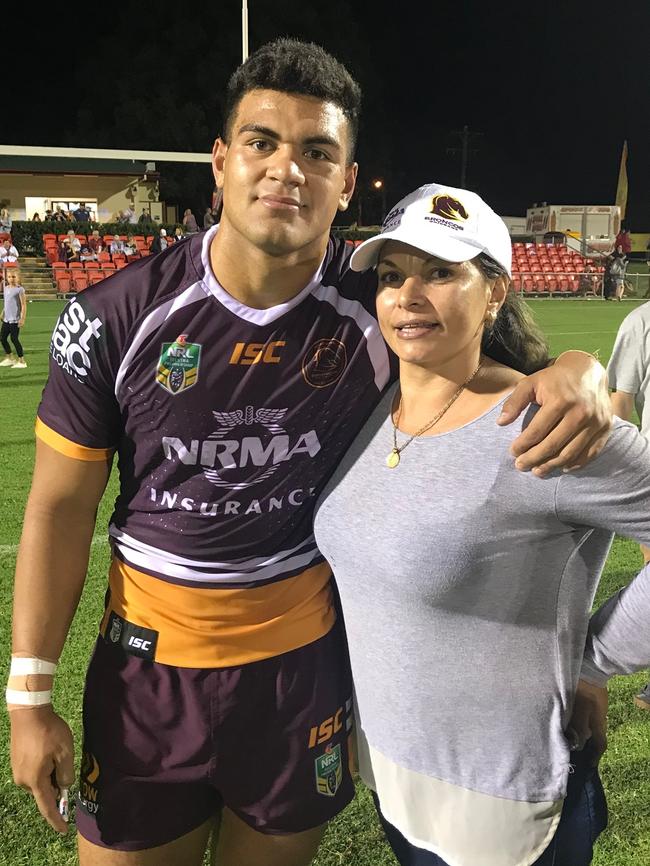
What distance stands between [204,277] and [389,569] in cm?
81

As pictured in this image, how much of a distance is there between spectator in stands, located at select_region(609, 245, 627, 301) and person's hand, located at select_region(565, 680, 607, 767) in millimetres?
27207

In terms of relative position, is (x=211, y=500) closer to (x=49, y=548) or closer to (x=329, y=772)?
(x=49, y=548)

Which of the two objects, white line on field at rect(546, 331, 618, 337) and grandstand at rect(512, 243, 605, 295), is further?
grandstand at rect(512, 243, 605, 295)

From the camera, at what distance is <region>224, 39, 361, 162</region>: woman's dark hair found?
5.62ft

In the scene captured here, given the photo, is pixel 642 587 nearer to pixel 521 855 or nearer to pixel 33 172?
pixel 521 855

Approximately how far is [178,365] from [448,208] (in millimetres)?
690

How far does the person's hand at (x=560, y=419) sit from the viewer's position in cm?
134

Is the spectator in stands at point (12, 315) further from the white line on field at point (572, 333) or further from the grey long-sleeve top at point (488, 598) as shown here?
the grey long-sleeve top at point (488, 598)

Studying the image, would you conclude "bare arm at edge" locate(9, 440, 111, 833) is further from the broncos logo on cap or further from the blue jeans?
the broncos logo on cap

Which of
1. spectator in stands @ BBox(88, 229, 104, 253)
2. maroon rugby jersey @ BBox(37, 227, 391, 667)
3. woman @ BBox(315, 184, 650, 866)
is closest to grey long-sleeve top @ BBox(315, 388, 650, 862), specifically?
woman @ BBox(315, 184, 650, 866)

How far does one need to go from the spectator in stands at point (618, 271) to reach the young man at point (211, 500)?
26930mm

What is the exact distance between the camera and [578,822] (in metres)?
1.54

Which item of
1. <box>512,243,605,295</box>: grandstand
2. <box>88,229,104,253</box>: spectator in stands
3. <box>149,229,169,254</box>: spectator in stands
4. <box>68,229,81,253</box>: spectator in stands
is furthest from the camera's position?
<box>512,243,605,295</box>: grandstand

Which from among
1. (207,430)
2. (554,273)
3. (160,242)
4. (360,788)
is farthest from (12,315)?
(554,273)
